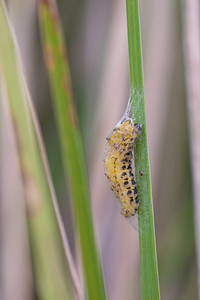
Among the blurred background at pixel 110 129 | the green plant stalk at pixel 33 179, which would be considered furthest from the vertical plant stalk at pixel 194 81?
the green plant stalk at pixel 33 179

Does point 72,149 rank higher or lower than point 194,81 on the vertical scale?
lower

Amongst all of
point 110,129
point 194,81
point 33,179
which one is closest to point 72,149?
point 33,179

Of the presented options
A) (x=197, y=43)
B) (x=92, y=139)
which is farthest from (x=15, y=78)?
(x=92, y=139)

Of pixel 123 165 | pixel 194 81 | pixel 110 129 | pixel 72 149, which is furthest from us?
pixel 110 129

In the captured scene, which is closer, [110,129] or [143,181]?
[143,181]

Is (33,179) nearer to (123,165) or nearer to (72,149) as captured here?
(72,149)

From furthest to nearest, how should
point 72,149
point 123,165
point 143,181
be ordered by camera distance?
point 123,165, point 72,149, point 143,181

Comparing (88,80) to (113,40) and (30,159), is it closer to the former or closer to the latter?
(113,40)

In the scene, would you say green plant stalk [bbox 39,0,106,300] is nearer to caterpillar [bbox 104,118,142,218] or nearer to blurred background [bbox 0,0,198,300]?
caterpillar [bbox 104,118,142,218]
